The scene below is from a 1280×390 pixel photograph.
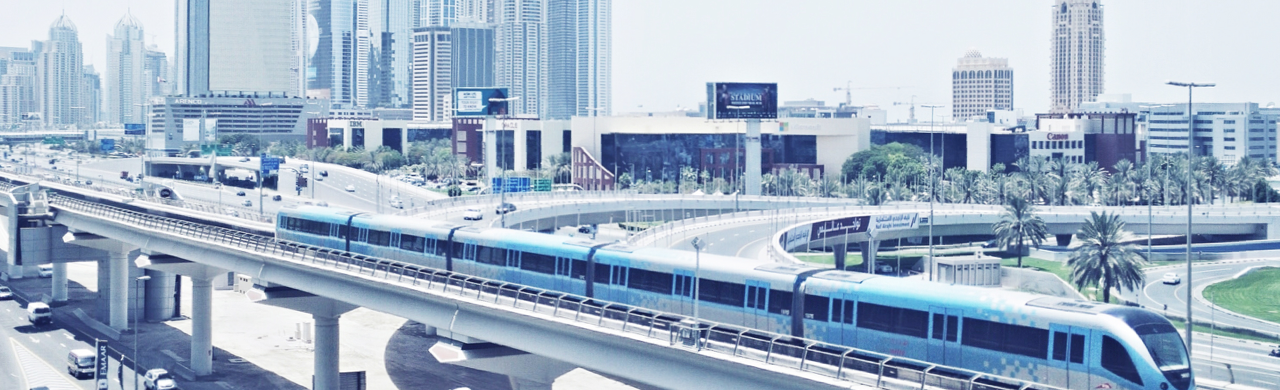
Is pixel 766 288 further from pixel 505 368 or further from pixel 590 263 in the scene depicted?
pixel 505 368

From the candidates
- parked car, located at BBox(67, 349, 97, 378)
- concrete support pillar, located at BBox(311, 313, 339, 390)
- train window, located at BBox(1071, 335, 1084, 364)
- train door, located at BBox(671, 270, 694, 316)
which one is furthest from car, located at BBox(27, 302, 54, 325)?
train window, located at BBox(1071, 335, 1084, 364)

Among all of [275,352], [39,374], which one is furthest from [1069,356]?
[275,352]

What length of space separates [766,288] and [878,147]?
164 m

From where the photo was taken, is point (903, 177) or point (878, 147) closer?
point (903, 177)

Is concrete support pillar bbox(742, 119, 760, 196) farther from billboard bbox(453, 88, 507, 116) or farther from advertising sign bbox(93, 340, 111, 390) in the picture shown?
advertising sign bbox(93, 340, 111, 390)

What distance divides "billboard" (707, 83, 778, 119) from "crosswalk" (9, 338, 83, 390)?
90.7 m

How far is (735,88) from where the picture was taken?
155125 mm

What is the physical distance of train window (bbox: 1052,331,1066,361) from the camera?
30.8 metres

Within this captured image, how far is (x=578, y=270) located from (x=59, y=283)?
215 ft

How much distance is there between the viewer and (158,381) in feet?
213

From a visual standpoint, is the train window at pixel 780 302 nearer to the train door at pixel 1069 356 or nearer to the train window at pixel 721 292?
the train window at pixel 721 292

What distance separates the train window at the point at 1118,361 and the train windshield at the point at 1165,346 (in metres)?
0.50

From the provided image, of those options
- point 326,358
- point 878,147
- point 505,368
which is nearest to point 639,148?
point 878,147

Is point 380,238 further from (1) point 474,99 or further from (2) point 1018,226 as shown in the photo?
(1) point 474,99
